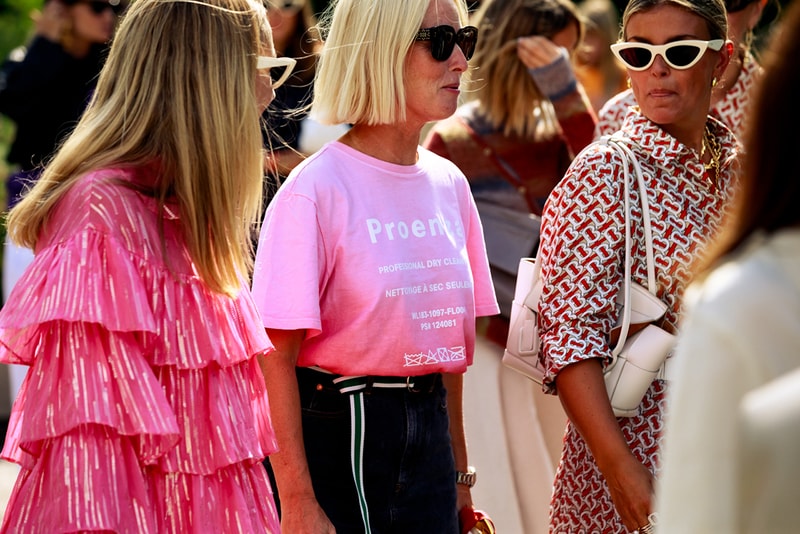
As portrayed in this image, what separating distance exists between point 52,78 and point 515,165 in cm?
271

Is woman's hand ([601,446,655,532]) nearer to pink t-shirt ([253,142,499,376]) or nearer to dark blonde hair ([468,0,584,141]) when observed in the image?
pink t-shirt ([253,142,499,376])

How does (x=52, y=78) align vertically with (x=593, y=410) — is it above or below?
below

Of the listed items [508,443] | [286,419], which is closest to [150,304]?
[286,419]

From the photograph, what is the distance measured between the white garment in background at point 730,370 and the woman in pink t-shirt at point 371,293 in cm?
157

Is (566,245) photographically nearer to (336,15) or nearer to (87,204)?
(336,15)

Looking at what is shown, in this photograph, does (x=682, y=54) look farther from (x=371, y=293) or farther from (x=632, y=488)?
(x=632, y=488)

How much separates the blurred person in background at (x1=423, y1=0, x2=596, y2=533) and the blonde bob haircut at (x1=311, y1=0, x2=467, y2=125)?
142 cm

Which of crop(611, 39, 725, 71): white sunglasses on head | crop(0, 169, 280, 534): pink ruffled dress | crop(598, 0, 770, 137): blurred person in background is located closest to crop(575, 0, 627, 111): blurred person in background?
crop(598, 0, 770, 137): blurred person in background

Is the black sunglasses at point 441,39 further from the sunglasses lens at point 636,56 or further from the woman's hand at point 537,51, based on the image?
the woman's hand at point 537,51

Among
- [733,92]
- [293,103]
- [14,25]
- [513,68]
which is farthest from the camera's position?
[14,25]

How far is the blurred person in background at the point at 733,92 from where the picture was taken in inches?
173

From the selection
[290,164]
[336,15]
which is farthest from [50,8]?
[336,15]

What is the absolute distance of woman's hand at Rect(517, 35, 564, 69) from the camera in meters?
4.74

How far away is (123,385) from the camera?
2.48 metres
